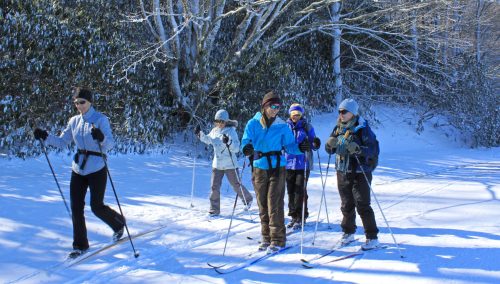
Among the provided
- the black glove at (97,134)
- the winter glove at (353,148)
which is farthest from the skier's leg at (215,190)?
the winter glove at (353,148)

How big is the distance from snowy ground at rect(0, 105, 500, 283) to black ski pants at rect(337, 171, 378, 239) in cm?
32

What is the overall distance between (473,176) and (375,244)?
714 centimetres

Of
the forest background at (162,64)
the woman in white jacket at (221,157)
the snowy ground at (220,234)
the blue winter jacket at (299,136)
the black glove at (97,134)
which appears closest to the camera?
the snowy ground at (220,234)

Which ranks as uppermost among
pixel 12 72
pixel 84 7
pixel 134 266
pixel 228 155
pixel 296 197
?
pixel 84 7

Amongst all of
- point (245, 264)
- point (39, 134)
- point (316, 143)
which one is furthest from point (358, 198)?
point (39, 134)

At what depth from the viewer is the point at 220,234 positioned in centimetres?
613

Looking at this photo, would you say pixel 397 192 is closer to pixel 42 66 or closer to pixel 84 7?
pixel 42 66

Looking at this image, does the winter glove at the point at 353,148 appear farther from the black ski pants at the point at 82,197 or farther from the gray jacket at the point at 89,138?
the black ski pants at the point at 82,197

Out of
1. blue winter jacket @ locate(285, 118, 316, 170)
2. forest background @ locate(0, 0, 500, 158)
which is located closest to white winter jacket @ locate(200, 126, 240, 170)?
blue winter jacket @ locate(285, 118, 316, 170)

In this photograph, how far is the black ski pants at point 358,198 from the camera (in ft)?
17.2

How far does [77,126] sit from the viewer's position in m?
5.32

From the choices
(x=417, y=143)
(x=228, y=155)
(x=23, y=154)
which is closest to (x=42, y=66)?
(x=23, y=154)

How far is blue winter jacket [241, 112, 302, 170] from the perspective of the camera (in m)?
5.27

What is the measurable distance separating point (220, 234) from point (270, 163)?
148cm
